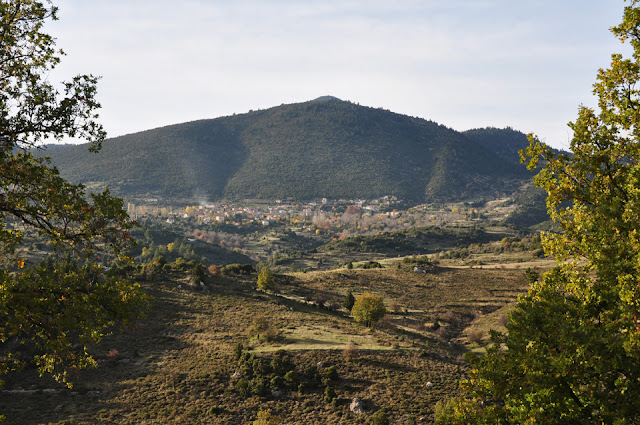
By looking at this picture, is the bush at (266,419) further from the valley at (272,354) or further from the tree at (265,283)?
the tree at (265,283)

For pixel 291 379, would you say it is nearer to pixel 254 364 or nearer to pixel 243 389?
pixel 254 364

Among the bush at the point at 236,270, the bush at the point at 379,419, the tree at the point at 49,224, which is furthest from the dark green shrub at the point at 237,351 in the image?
the bush at the point at 236,270

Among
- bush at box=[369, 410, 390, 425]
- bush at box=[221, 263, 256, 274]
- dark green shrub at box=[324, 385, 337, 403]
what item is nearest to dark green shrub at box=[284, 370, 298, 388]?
dark green shrub at box=[324, 385, 337, 403]

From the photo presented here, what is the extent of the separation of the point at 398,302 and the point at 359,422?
41.6 metres

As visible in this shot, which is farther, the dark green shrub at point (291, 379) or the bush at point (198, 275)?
the bush at point (198, 275)

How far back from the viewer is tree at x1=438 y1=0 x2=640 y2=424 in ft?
29.6

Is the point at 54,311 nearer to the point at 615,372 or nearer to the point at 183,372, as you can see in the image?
the point at 615,372

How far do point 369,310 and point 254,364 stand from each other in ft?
64.7

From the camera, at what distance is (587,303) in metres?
10.8

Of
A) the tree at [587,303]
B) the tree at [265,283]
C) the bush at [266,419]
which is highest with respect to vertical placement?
the tree at [587,303]

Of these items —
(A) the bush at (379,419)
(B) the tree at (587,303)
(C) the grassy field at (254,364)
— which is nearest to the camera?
(B) the tree at (587,303)

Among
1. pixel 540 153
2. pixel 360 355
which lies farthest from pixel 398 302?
pixel 540 153

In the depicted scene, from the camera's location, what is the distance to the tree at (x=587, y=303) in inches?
355

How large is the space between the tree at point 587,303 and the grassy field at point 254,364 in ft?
57.7
